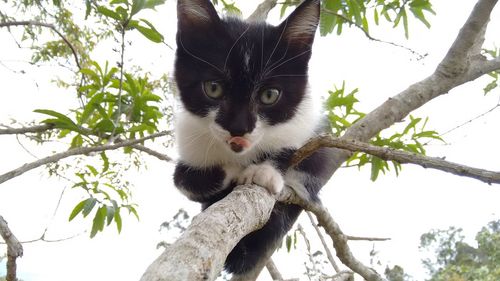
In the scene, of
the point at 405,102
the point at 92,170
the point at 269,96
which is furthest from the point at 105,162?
the point at 405,102

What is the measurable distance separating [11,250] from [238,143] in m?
0.79

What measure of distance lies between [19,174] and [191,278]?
1.15 m

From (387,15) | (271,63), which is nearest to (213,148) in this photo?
(271,63)

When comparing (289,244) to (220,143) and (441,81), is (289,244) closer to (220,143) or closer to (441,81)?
(220,143)

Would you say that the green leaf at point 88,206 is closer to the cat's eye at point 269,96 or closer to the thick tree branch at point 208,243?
the cat's eye at point 269,96

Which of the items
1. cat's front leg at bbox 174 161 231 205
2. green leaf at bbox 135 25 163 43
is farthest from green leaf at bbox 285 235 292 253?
green leaf at bbox 135 25 163 43

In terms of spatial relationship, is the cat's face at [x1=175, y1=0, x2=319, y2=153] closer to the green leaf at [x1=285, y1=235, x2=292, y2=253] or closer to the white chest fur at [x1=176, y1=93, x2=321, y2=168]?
the white chest fur at [x1=176, y1=93, x2=321, y2=168]

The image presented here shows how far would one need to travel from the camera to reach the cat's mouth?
158cm

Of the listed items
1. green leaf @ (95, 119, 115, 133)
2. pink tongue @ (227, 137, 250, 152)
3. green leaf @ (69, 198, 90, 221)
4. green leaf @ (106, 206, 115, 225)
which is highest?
green leaf @ (95, 119, 115, 133)

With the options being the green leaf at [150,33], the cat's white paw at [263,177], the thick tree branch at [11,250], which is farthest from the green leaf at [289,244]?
the thick tree branch at [11,250]

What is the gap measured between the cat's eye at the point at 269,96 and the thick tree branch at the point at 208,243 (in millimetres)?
639

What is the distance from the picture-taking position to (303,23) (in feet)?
5.79

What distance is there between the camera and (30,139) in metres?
2.06

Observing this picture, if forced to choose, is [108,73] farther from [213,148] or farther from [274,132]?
[274,132]
